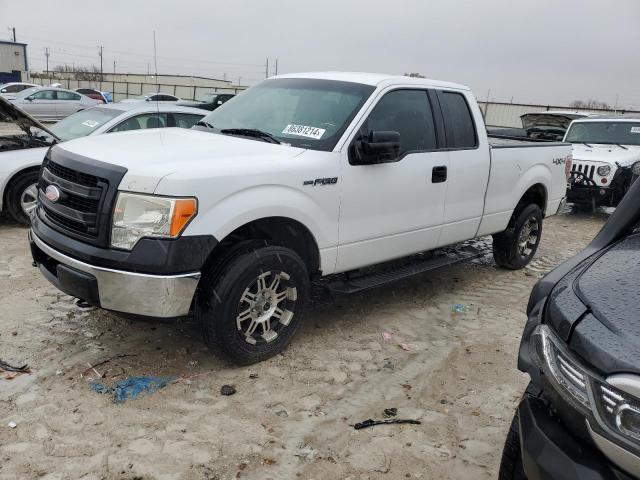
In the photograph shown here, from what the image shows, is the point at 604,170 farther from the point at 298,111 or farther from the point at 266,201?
the point at 266,201

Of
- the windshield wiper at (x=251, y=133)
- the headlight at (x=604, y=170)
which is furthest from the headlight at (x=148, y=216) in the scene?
the headlight at (x=604, y=170)

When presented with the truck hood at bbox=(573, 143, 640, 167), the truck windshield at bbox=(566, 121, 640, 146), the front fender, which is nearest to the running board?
the front fender

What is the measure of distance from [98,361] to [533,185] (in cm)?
476

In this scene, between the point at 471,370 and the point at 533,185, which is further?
the point at 533,185

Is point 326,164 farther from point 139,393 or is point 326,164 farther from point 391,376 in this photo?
point 139,393

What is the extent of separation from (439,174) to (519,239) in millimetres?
2029

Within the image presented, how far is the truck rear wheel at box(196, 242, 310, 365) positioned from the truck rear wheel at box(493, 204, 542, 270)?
10.5ft

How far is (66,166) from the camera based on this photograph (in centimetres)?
340

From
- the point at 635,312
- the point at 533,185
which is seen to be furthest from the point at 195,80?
the point at 635,312

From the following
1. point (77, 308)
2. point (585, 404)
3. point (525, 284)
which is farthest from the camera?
point (525, 284)

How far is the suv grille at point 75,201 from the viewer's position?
3.17 meters

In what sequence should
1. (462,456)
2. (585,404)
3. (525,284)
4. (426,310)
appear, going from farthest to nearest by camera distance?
(525,284), (426,310), (462,456), (585,404)

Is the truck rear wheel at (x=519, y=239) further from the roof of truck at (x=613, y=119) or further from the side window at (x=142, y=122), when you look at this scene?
the roof of truck at (x=613, y=119)

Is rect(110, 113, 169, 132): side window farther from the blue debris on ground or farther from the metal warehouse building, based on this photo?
the metal warehouse building
